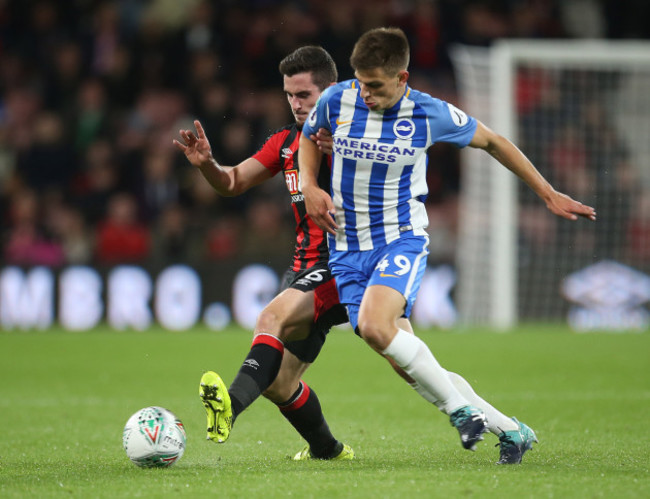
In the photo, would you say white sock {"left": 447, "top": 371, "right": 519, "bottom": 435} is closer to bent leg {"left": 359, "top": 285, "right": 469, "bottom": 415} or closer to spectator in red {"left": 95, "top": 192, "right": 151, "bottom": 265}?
bent leg {"left": 359, "top": 285, "right": 469, "bottom": 415}

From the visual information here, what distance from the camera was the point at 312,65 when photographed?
524 cm

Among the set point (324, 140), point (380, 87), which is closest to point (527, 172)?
point (380, 87)

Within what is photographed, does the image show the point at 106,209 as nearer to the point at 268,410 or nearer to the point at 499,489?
the point at 268,410

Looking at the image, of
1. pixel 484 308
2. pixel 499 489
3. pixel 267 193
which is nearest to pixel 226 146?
pixel 267 193

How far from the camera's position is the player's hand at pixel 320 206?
15.6 feet

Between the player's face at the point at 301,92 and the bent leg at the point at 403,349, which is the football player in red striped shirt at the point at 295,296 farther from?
the bent leg at the point at 403,349

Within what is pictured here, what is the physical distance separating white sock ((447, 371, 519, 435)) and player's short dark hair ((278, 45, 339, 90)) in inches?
63.2

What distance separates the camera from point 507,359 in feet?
33.6

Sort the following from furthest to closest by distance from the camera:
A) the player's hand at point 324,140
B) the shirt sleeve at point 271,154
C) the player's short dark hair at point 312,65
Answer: the shirt sleeve at point 271,154 < the player's short dark hair at point 312,65 < the player's hand at point 324,140

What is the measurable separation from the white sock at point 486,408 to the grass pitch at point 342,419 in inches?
7.7

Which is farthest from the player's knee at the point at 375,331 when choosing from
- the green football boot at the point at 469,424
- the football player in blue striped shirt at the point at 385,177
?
the green football boot at the point at 469,424

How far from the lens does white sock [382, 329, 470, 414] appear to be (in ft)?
14.9

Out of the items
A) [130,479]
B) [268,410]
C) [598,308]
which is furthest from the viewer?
[598,308]

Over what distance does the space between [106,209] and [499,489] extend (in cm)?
1153
